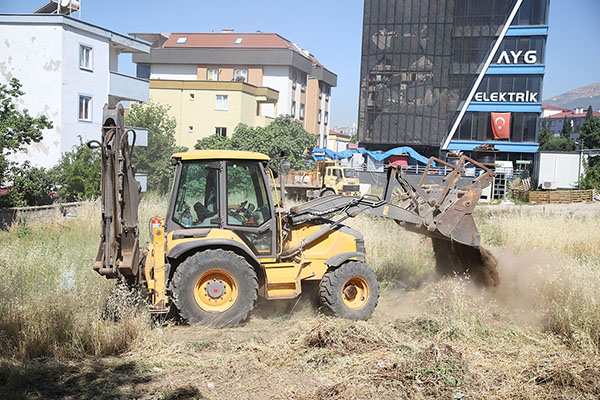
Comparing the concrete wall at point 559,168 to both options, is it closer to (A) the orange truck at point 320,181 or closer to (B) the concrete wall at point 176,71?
(A) the orange truck at point 320,181

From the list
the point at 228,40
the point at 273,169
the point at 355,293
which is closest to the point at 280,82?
→ the point at 228,40

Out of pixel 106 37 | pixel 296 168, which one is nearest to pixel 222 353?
pixel 106 37

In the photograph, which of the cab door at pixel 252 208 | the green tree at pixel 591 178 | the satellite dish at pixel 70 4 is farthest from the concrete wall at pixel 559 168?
the cab door at pixel 252 208

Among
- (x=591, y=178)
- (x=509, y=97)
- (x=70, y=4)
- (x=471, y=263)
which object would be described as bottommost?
(x=471, y=263)

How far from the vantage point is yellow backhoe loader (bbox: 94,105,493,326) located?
771 centimetres

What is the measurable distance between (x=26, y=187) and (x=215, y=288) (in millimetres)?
14328

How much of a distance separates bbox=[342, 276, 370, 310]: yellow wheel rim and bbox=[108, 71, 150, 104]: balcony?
22503 mm

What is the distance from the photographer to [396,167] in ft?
31.2

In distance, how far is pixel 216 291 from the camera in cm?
818

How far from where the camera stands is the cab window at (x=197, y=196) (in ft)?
27.4

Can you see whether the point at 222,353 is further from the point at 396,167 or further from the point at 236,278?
the point at 396,167

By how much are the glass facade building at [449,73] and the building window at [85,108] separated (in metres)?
33.9

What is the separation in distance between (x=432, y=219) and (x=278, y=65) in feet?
140

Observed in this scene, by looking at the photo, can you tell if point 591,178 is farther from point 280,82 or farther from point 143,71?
point 143,71
